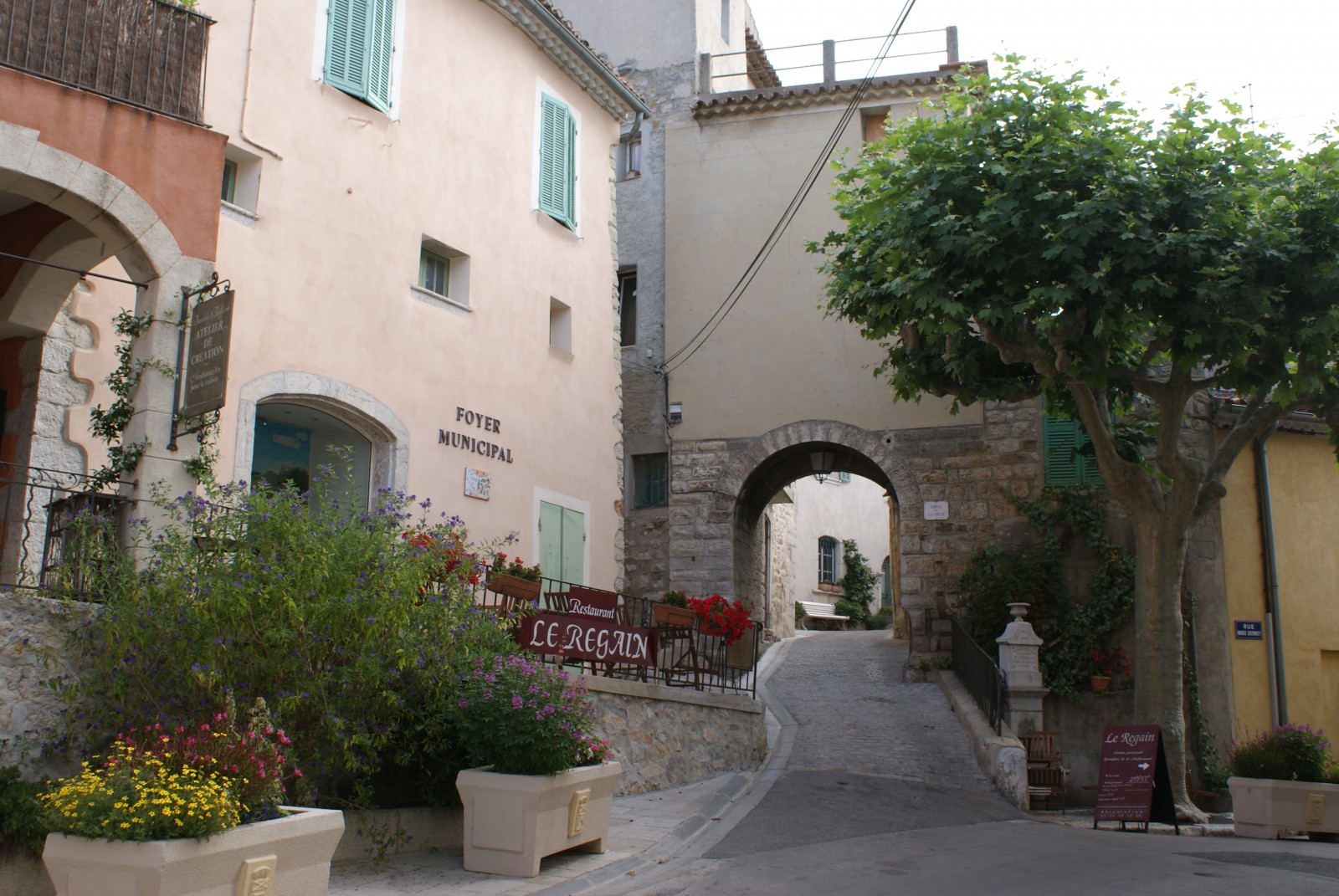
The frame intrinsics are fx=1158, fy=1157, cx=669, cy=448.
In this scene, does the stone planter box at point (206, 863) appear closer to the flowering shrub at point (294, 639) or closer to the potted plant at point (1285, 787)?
the flowering shrub at point (294, 639)

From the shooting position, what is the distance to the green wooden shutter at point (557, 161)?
15227 mm

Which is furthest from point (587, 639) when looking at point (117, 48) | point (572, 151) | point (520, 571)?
point (572, 151)

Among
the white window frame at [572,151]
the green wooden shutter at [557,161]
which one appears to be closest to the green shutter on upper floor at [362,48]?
the white window frame at [572,151]

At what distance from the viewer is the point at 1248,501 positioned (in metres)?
17.0

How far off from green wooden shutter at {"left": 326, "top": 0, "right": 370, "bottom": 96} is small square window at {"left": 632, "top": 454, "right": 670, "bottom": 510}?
28.8 ft

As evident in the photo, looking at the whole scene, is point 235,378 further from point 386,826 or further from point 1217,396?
point 1217,396

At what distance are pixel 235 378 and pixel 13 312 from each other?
1809mm

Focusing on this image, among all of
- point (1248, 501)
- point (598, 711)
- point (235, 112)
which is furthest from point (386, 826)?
point (1248, 501)

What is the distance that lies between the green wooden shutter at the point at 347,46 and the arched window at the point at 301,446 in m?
3.46

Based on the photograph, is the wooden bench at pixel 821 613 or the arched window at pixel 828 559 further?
the arched window at pixel 828 559

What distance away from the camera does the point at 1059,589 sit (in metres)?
16.2

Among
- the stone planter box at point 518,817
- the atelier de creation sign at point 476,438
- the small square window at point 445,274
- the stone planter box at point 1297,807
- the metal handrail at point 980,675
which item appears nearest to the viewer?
the stone planter box at point 518,817

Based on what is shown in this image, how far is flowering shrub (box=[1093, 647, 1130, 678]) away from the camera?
609 inches

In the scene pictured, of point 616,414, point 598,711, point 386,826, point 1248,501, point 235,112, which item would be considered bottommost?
point 386,826
